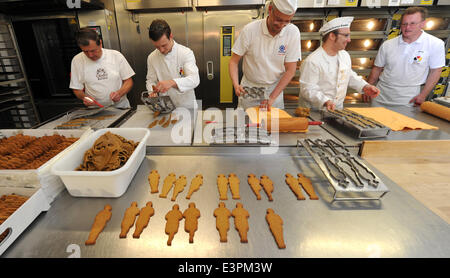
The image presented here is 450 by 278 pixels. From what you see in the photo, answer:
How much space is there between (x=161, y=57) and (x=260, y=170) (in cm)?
183

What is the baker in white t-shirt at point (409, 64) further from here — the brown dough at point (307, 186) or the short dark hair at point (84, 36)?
the short dark hair at point (84, 36)

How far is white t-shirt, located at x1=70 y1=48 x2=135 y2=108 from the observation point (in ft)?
7.26

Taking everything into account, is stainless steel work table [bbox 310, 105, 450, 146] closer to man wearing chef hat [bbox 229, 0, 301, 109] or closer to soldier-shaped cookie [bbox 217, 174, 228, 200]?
man wearing chef hat [bbox 229, 0, 301, 109]

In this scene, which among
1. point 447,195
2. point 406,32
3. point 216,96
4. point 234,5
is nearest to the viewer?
point 447,195

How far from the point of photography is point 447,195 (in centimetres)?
104

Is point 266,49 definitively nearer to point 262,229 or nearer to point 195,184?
point 195,184

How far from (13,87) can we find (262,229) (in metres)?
3.88

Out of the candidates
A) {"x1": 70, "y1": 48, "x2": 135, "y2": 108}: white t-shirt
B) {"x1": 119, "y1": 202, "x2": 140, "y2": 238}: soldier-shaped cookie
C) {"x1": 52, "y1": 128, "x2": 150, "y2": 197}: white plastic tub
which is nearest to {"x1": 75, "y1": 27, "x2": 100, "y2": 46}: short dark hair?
{"x1": 70, "y1": 48, "x2": 135, "y2": 108}: white t-shirt

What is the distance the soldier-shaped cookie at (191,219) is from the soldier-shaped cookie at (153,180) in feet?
0.66

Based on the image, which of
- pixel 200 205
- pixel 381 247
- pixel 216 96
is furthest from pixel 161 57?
pixel 381 247

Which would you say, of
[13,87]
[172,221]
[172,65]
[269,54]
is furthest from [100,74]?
[172,221]

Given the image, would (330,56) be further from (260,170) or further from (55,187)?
(55,187)

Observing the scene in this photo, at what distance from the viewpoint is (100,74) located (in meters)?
2.25

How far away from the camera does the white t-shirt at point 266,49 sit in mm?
1996
